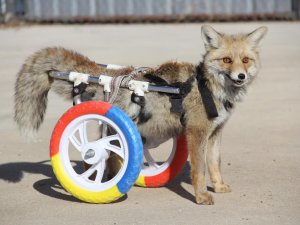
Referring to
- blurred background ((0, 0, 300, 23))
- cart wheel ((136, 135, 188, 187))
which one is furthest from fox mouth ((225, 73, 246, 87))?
blurred background ((0, 0, 300, 23))

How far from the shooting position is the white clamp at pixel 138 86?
6555 millimetres

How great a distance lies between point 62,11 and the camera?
20312 millimetres

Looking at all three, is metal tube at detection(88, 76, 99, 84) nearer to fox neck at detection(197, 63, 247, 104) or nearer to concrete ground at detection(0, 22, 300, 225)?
fox neck at detection(197, 63, 247, 104)

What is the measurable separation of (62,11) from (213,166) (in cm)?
1413

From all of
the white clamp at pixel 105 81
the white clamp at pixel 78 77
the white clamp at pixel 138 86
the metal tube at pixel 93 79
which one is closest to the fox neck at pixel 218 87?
the white clamp at pixel 138 86

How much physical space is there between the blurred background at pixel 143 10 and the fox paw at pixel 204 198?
13799 mm

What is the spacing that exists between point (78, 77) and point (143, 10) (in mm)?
13765

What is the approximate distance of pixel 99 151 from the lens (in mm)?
6512

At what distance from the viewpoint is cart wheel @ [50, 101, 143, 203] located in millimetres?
6207

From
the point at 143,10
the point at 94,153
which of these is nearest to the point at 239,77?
the point at 94,153

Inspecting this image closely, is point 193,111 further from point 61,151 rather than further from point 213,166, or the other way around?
point 61,151

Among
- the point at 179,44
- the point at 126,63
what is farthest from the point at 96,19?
the point at 126,63

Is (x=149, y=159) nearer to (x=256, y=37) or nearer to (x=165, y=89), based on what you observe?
(x=165, y=89)

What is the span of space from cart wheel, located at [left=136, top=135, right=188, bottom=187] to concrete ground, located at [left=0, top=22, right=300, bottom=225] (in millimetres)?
103
